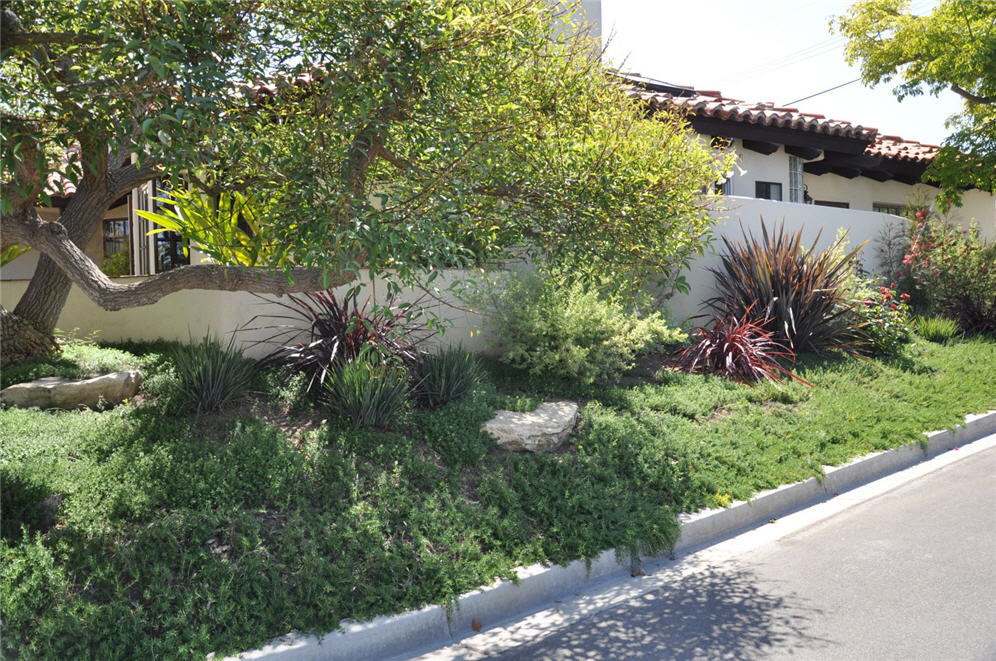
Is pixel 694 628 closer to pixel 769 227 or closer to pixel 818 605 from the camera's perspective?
pixel 818 605

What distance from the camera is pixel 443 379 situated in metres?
7.09

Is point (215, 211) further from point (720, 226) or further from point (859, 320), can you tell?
point (859, 320)

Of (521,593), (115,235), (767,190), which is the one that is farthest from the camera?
(115,235)

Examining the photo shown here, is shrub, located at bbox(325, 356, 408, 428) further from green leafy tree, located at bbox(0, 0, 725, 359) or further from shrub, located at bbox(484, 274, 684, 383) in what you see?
shrub, located at bbox(484, 274, 684, 383)

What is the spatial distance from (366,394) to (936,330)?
395 inches

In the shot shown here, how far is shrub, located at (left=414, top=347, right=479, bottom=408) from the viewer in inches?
279

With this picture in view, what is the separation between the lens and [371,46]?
17.2 ft

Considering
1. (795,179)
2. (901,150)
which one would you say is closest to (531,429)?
(795,179)

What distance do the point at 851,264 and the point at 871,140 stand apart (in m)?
4.96

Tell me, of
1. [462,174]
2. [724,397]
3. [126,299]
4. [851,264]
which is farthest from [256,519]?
[851,264]

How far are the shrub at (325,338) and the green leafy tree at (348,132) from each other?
1252 mm

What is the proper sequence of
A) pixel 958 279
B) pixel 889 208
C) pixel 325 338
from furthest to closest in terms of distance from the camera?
pixel 889 208 → pixel 958 279 → pixel 325 338

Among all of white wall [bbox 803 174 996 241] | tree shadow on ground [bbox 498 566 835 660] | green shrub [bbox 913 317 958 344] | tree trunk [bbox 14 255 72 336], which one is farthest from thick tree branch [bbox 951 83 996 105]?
tree trunk [bbox 14 255 72 336]

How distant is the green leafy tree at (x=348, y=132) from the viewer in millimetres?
4848
